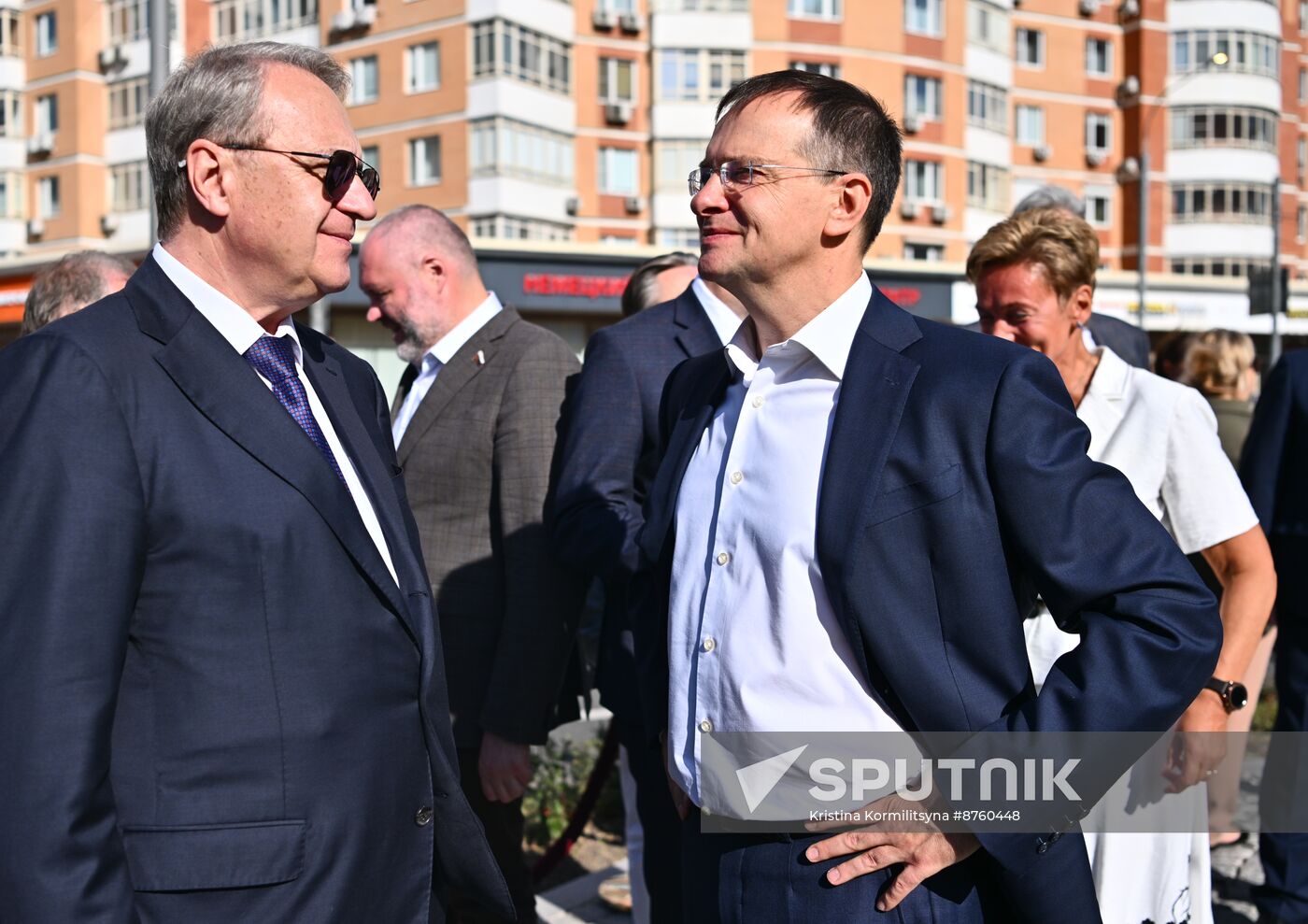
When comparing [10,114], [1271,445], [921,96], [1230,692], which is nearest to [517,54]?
[921,96]

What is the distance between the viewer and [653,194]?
139 ft

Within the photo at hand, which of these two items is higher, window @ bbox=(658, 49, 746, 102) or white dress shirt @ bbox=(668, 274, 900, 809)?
window @ bbox=(658, 49, 746, 102)

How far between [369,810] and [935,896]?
100cm

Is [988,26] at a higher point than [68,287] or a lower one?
higher

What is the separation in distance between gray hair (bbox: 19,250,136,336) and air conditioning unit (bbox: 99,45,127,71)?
147 ft

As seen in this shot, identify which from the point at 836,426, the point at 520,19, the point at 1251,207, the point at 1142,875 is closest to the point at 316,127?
the point at 836,426

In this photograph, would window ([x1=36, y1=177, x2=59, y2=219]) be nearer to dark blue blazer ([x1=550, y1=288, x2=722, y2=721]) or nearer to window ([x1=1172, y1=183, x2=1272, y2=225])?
window ([x1=1172, y1=183, x2=1272, y2=225])

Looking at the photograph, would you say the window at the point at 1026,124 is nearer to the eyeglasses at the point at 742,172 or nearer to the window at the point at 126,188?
the window at the point at 126,188

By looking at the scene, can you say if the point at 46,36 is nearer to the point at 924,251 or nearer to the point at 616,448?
the point at 924,251

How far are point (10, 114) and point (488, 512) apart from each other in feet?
165

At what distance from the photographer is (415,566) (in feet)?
8.07

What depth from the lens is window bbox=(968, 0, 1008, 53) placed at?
45.8 metres

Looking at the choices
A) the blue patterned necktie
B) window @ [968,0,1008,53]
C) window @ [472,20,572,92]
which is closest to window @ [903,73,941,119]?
window @ [968,0,1008,53]

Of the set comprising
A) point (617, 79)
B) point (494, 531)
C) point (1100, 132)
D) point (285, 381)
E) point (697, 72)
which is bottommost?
point (494, 531)
